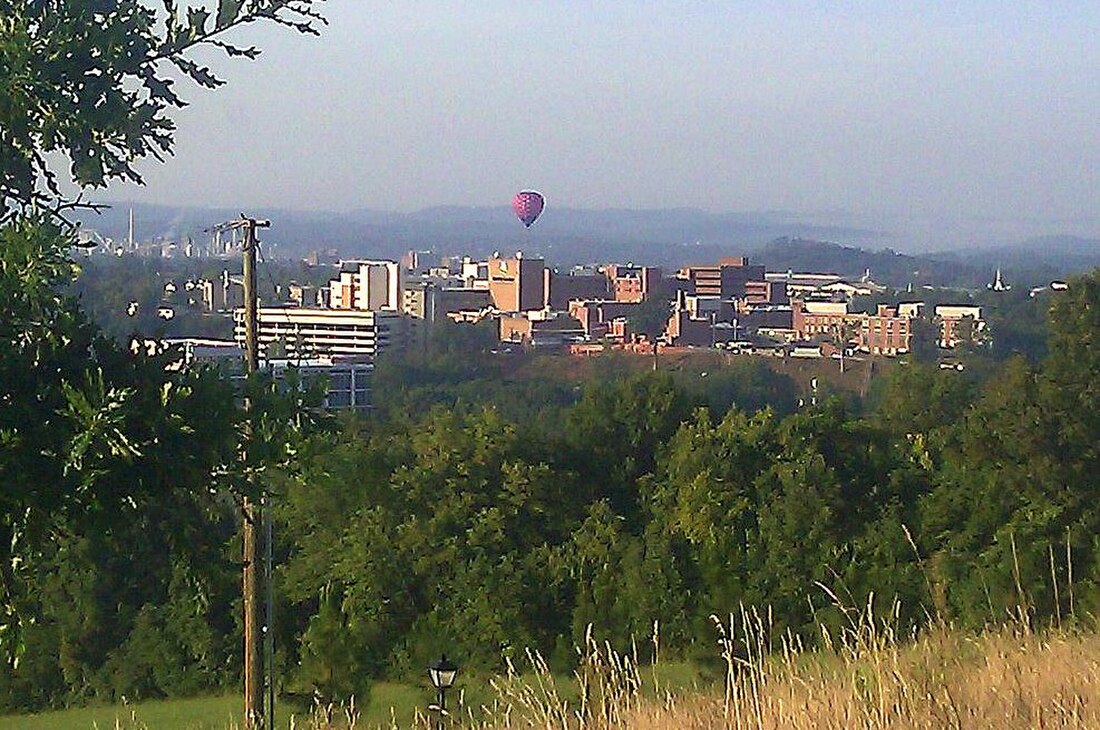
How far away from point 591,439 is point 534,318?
118 feet

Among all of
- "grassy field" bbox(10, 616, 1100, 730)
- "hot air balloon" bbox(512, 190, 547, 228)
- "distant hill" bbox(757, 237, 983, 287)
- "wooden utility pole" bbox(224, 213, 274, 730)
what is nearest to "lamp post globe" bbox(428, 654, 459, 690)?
"grassy field" bbox(10, 616, 1100, 730)

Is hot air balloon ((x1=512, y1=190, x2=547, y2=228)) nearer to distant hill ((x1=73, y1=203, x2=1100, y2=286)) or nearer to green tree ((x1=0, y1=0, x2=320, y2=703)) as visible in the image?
distant hill ((x1=73, y1=203, x2=1100, y2=286))

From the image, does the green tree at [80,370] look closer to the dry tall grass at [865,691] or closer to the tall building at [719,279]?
the dry tall grass at [865,691]

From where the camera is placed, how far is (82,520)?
10.3ft

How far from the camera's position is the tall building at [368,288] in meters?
60.0

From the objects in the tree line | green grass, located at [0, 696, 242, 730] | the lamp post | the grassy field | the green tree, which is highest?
the green tree

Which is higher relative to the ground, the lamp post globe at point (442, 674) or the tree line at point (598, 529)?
the lamp post globe at point (442, 674)

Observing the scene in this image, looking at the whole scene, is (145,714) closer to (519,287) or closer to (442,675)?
(442,675)

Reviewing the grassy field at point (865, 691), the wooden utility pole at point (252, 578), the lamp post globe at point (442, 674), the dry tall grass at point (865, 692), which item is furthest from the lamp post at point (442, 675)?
the wooden utility pole at point (252, 578)

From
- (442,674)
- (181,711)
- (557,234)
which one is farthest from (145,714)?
(557,234)

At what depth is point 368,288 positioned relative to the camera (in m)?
62.0

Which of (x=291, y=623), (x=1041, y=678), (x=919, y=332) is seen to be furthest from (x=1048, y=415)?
(x=919, y=332)

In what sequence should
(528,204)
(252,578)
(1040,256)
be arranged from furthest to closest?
(1040,256) < (528,204) < (252,578)

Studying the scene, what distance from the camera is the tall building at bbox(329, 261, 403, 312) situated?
6003 centimetres
